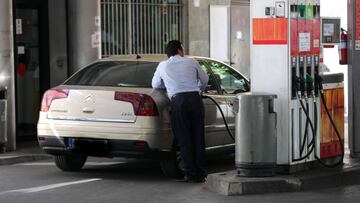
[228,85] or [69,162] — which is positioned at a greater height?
[228,85]

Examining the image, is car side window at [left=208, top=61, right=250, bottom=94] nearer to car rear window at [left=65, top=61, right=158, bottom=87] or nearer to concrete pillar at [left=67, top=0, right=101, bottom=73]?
car rear window at [left=65, top=61, right=158, bottom=87]

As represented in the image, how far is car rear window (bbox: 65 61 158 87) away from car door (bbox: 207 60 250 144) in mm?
1075

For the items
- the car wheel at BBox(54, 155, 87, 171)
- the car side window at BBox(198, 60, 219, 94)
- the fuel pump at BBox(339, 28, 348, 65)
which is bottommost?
the car wheel at BBox(54, 155, 87, 171)

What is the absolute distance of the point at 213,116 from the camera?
10211 mm

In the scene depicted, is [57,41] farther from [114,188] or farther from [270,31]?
[270,31]

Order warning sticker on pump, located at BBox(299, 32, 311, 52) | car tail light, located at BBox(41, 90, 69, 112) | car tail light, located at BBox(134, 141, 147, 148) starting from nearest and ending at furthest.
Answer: warning sticker on pump, located at BBox(299, 32, 311, 52) → car tail light, located at BBox(134, 141, 147, 148) → car tail light, located at BBox(41, 90, 69, 112)

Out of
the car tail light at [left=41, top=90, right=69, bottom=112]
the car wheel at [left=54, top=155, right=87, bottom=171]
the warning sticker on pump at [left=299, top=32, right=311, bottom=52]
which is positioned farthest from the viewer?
the car wheel at [left=54, top=155, right=87, bottom=171]

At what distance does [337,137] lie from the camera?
9.84 m

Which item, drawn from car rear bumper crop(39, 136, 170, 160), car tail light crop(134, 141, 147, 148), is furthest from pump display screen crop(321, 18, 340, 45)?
car tail light crop(134, 141, 147, 148)

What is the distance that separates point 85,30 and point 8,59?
1.79 m

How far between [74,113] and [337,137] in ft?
11.4

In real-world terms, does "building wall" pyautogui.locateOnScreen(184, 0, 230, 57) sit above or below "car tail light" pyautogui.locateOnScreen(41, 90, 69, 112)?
above

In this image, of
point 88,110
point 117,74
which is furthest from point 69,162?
point 117,74

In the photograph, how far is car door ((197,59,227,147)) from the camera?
1010cm
